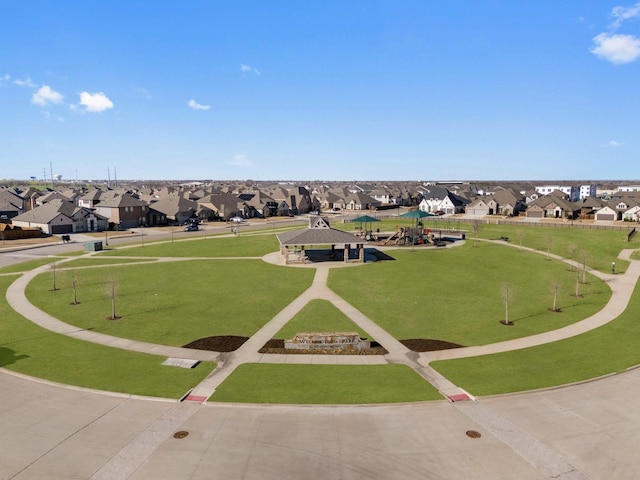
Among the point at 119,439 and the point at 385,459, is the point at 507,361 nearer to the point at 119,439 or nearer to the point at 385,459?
the point at 385,459

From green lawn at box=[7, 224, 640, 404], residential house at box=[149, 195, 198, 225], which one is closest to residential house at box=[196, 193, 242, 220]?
residential house at box=[149, 195, 198, 225]

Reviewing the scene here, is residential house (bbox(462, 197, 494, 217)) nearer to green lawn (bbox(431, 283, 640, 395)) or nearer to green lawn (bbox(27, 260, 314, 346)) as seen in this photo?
green lawn (bbox(27, 260, 314, 346))

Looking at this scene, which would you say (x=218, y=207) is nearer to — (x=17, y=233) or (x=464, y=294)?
(x=17, y=233)

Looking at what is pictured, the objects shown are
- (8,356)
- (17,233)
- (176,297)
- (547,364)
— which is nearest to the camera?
(547,364)

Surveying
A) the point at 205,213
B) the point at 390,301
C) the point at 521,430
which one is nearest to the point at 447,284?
the point at 390,301

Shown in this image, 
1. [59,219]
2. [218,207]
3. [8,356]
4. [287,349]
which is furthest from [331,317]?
[218,207]

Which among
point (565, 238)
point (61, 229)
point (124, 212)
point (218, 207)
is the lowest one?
point (61, 229)

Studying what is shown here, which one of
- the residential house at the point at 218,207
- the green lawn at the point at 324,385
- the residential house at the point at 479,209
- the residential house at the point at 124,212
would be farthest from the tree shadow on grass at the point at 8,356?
the residential house at the point at 479,209
